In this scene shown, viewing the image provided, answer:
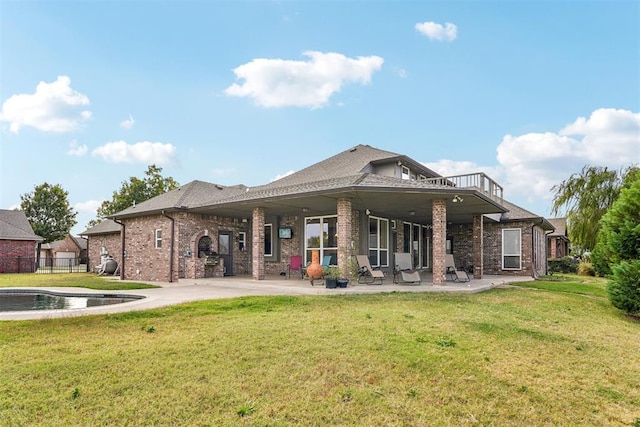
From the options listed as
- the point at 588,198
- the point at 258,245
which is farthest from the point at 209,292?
the point at 588,198

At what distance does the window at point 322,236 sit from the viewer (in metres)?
14.9

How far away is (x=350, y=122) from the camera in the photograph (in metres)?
17.8

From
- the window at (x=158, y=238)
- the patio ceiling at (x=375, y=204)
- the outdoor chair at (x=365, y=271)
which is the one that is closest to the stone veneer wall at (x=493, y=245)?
the patio ceiling at (x=375, y=204)

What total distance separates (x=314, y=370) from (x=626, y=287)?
8.72 metres

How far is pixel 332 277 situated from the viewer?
11.0 m

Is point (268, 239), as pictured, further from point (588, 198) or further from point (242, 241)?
point (588, 198)

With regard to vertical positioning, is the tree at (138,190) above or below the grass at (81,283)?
above

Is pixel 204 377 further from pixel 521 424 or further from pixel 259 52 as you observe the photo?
pixel 259 52

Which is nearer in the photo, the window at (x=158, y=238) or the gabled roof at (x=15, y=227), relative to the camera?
the window at (x=158, y=238)

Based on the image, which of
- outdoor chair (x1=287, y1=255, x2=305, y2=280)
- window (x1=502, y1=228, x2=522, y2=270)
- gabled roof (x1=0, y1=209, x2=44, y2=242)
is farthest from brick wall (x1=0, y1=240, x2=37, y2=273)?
window (x1=502, y1=228, x2=522, y2=270)

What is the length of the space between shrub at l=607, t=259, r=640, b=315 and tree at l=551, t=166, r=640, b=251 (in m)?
12.9

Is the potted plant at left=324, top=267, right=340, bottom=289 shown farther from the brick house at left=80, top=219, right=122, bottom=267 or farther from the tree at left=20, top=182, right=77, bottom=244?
the tree at left=20, top=182, right=77, bottom=244

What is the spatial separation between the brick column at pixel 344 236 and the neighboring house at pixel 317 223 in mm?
29

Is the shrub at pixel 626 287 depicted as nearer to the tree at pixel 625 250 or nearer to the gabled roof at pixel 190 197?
the tree at pixel 625 250
